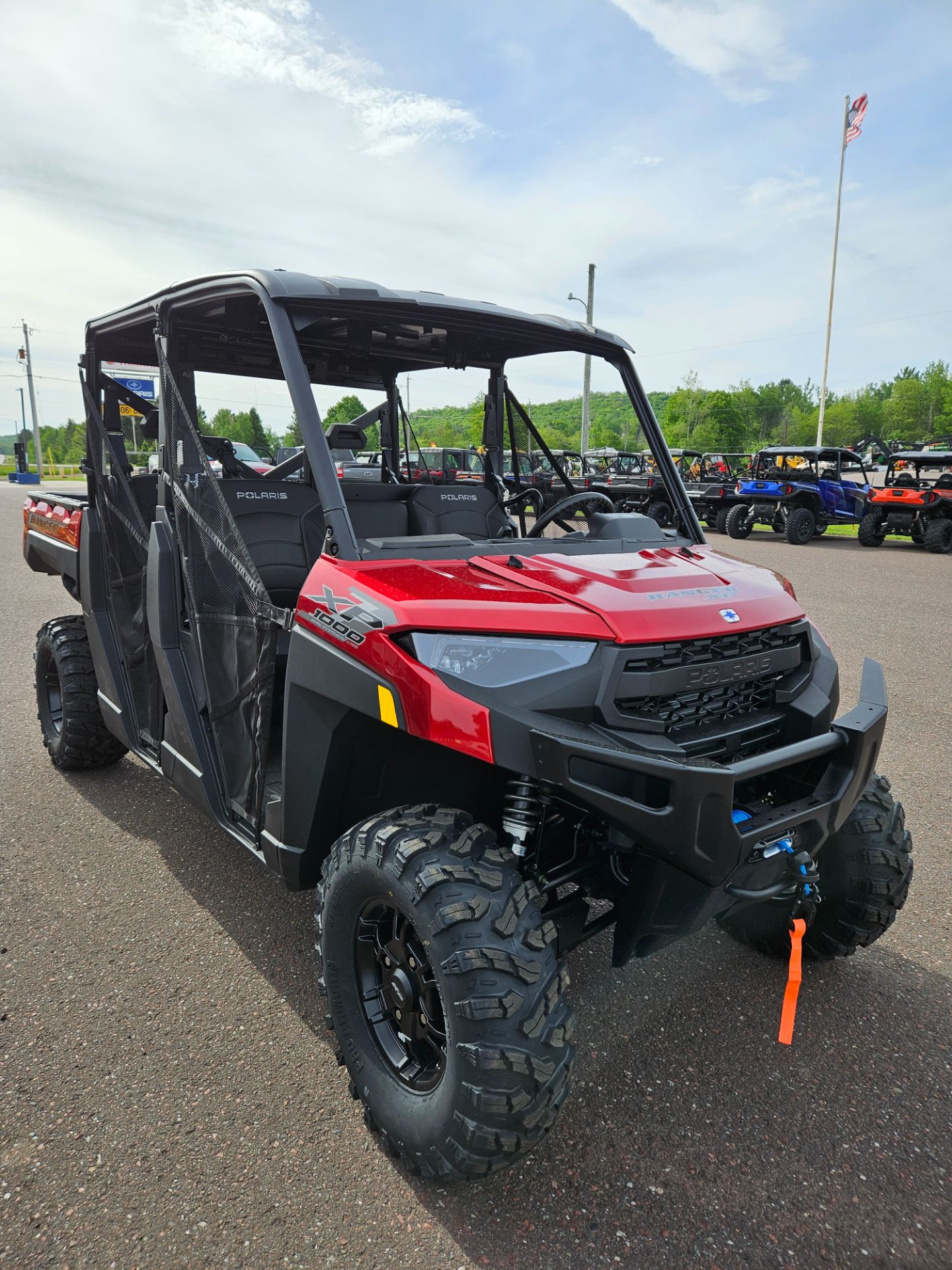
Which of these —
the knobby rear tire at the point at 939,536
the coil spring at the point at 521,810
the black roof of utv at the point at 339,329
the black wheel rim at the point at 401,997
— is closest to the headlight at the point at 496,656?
the coil spring at the point at 521,810

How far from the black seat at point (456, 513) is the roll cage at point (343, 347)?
25 centimetres

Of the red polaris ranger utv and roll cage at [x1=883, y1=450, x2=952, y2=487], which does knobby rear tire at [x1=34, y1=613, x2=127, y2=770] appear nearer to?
the red polaris ranger utv

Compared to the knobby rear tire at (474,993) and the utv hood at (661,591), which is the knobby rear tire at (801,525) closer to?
the utv hood at (661,591)

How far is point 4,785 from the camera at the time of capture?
166 inches

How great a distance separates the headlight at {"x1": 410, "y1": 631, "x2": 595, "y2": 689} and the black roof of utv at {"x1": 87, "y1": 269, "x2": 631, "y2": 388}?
3.57 ft

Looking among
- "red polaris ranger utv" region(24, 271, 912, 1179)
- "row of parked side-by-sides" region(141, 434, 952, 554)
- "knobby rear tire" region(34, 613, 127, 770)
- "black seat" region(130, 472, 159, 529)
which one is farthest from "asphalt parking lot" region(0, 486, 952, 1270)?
"row of parked side-by-sides" region(141, 434, 952, 554)

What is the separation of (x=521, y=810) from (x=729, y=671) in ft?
2.05

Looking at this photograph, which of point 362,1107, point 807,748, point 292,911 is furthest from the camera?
point 292,911

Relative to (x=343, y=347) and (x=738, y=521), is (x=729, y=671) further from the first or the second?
(x=738, y=521)

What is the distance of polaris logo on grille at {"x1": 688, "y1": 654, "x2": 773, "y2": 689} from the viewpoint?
2.04 metres

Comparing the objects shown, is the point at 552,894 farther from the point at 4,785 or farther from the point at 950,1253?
the point at 4,785

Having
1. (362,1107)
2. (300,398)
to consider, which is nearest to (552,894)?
(362,1107)

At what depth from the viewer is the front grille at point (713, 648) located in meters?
1.99

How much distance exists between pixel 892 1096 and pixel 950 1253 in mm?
471
